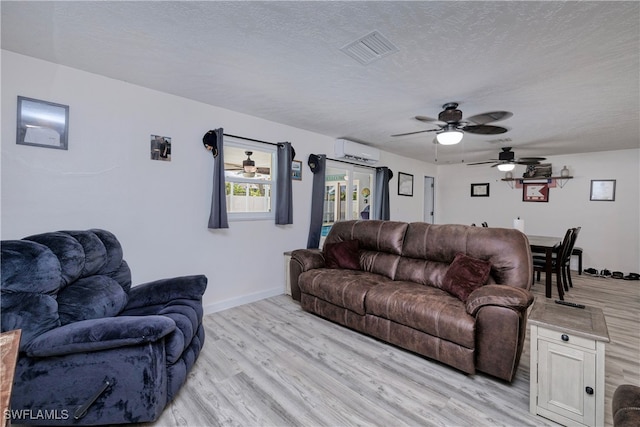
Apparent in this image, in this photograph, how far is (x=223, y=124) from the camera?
130 inches

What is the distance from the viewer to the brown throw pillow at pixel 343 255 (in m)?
3.36

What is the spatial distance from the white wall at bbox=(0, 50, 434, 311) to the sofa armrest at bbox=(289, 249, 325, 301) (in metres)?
0.47

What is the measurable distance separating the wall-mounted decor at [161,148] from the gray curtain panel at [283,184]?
135 centimetres

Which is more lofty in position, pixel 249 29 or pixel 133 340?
pixel 249 29

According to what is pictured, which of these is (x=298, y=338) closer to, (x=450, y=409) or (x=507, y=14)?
(x=450, y=409)

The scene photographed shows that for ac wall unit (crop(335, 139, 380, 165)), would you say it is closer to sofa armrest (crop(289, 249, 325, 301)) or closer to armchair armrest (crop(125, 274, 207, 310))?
sofa armrest (crop(289, 249, 325, 301))

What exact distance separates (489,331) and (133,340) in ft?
7.33

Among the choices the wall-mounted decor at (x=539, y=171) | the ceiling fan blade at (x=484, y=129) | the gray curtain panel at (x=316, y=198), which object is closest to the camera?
the ceiling fan blade at (x=484, y=129)

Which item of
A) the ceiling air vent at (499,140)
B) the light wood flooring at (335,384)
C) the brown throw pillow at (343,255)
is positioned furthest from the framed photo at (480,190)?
the brown throw pillow at (343,255)

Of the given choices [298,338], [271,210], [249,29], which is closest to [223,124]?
[271,210]

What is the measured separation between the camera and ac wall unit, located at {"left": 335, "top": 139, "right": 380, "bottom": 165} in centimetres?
461

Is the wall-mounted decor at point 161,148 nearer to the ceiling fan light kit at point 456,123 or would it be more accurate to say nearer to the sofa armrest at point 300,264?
the sofa armrest at point 300,264

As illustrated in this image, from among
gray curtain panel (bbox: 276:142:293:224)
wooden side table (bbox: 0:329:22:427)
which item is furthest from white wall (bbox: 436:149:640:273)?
wooden side table (bbox: 0:329:22:427)

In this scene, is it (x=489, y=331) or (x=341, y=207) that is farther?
(x=341, y=207)
